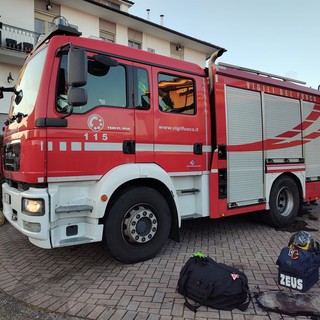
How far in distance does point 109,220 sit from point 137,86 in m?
1.83

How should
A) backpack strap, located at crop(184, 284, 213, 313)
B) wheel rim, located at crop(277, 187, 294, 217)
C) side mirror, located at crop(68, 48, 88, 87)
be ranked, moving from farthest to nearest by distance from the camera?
wheel rim, located at crop(277, 187, 294, 217) → side mirror, located at crop(68, 48, 88, 87) → backpack strap, located at crop(184, 284, 213, 313)

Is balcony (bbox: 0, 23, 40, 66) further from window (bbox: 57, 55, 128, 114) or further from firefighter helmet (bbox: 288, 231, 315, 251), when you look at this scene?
firefighter helmet (bbox: 288, 231, 315, 251)

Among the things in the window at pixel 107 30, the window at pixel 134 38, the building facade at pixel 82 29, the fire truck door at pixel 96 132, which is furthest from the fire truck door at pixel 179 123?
the window at pixel 134 38

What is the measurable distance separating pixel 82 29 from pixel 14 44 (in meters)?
3.96

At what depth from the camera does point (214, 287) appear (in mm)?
3111

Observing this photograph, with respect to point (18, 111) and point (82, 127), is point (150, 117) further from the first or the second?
point (18, 111)

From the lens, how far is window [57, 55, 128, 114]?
3.73 m

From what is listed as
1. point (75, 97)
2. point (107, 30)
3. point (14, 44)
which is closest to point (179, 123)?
→ point (75, 97)

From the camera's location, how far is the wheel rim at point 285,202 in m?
6.36

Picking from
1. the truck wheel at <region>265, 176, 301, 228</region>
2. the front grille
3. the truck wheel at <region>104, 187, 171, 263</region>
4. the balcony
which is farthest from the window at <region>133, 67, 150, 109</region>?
the balcony

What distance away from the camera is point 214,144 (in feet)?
16.6

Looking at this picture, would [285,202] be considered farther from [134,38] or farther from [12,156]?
[134,38]

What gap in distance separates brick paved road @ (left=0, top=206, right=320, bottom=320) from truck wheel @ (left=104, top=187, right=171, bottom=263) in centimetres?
21

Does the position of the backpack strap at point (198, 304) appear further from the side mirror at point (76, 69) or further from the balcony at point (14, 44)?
the balcony at point (14, 44)
